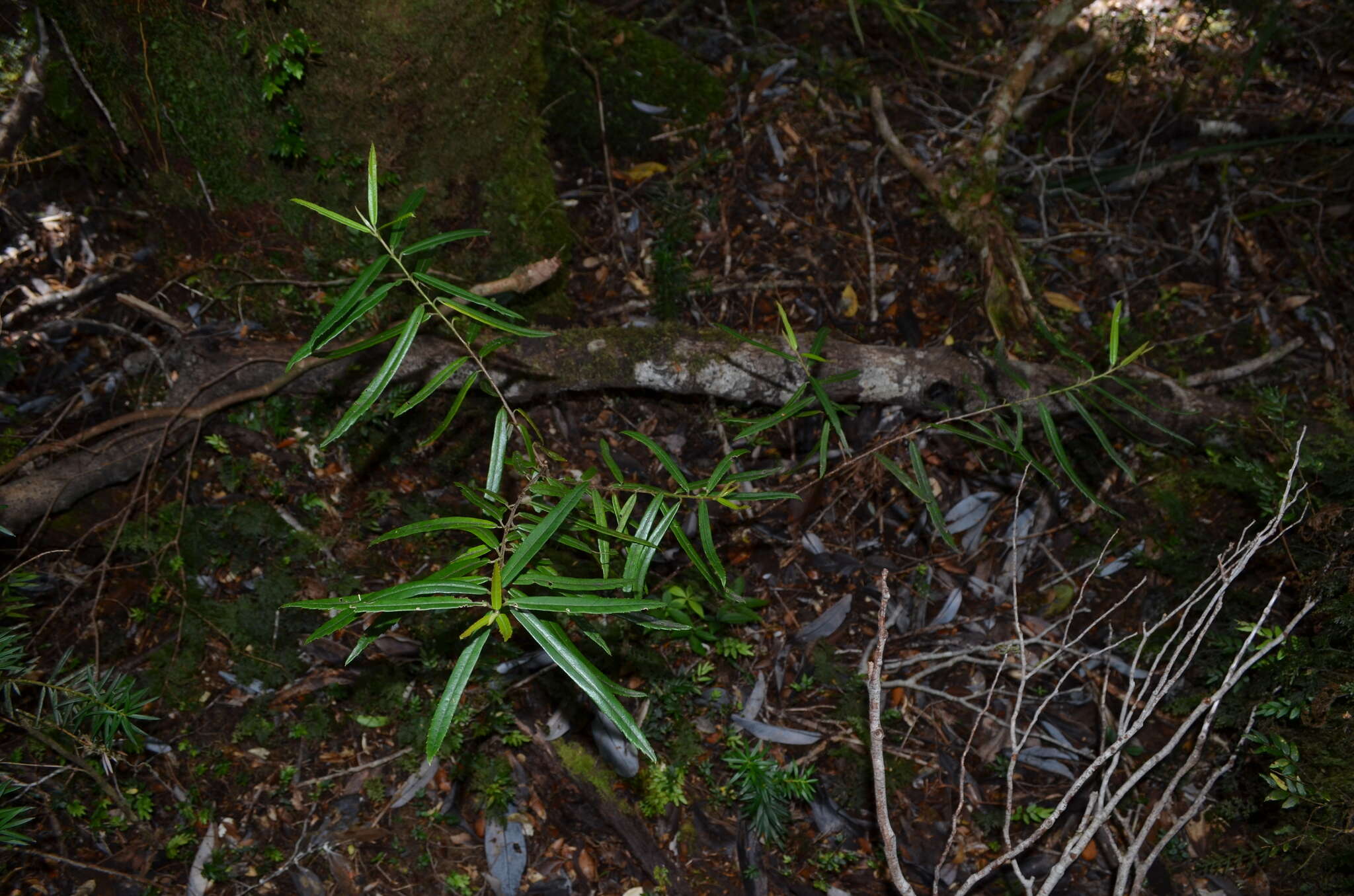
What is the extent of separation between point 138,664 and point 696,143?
311 centimetres

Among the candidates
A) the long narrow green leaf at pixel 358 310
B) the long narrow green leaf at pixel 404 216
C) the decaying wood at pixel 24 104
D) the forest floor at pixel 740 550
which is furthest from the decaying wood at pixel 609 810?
the decaying wood at pixel 24 104

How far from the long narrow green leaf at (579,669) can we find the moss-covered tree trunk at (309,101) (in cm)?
194

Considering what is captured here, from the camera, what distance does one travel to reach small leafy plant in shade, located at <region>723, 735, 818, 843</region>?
224 centimetres

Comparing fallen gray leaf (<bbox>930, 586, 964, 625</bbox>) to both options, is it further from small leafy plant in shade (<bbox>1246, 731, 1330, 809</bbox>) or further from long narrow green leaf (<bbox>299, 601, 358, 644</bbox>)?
long narrow green leaf (<bbox>299, 601, 358, 644</bbox>)

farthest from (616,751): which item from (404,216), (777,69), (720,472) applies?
(777,69)

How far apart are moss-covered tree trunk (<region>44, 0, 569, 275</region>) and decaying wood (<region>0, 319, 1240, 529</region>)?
0.50 metres

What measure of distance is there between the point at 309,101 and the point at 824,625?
2492mm

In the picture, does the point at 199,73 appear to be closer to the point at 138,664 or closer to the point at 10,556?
the point at 10,556

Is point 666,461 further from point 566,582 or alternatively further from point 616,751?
point 616,751

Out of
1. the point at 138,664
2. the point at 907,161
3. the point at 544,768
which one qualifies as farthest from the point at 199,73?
the point at 907,161

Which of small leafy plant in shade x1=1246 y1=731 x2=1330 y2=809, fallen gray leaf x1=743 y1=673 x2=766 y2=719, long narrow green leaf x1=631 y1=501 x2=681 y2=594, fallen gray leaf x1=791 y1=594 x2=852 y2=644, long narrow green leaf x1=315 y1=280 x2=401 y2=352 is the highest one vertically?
long narrow green leaf x1=315 y1=280 x2=401 y2=352

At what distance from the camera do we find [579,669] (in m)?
1.23

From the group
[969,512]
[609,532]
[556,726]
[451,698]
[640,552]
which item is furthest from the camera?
[969,512]

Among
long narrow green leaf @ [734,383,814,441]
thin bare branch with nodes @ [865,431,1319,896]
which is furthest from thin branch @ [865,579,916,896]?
long narrow green leaf @ [734,383,814,441]
